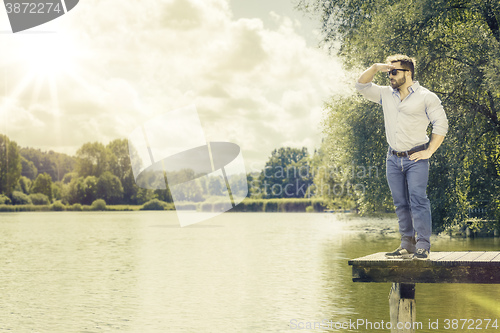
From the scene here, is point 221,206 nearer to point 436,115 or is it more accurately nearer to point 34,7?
point 34,7

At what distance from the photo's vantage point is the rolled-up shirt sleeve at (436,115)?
7766 mm

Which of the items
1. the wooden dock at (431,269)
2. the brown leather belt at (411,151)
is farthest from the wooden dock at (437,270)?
the brown leather belt at (411,151)

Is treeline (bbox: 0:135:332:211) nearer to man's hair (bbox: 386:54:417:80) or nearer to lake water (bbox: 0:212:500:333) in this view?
lake water (bbox: 0:212:500:333)

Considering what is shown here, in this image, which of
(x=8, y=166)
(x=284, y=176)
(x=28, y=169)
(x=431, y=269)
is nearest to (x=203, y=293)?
(x=431, y=269)

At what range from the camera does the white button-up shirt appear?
25.6 ft

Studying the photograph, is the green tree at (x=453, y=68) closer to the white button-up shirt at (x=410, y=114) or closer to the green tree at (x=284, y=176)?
the white button-up shirt at (x=410, y=114)

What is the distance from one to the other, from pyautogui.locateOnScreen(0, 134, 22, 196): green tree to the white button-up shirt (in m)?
129

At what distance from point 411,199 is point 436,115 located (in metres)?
1.14

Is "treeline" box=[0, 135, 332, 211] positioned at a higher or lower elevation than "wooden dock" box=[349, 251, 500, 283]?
higher

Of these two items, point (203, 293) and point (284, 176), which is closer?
point (203, 293)

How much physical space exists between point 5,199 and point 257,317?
122383 millimetres

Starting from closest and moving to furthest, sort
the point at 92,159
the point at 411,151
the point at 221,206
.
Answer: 1. the point at 411,151
2. the point at 221,206
3. the point at 92,159

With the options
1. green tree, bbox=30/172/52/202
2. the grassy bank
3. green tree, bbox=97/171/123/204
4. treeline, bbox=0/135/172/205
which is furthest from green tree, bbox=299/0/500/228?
green tree, bbox=30/172/52/202

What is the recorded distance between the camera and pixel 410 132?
8016 mm
